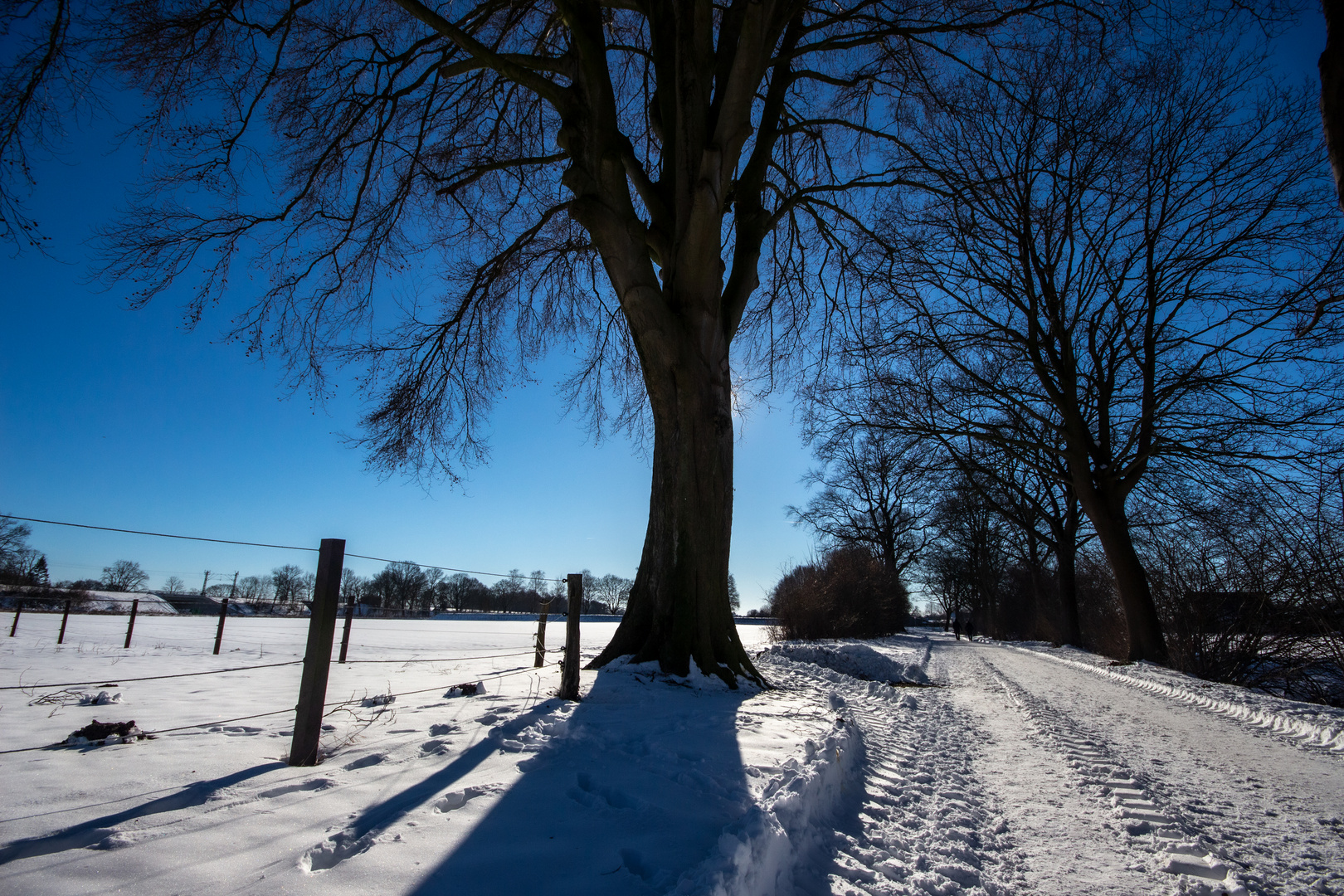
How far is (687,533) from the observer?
5844mm

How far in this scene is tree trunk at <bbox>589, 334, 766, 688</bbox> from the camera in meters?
5.77

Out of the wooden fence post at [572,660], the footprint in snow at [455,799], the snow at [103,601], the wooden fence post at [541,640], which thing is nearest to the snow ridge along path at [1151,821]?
the footprint in snow at [455,799]

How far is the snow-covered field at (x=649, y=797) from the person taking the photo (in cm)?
184

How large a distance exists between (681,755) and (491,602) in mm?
84963

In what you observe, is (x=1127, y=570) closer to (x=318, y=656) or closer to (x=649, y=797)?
(x=649, y=797)

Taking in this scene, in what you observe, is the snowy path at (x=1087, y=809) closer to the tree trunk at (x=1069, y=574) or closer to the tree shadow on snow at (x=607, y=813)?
the tree shadow on snow at (x=607, y=813)

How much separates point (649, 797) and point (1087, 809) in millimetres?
2407

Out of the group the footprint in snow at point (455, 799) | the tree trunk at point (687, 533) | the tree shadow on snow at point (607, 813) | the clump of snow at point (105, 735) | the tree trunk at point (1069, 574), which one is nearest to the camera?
the tree shadow on snow at point (607, 813)

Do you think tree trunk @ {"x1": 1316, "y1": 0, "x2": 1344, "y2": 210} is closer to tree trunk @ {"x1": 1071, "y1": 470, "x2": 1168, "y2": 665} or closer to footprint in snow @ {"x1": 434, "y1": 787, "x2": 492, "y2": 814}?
footprint in snow @ {"x1": 434, "y1": 787, "x2": 492, "y2": 814}

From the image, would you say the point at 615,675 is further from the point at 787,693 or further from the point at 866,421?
the point at 866,421

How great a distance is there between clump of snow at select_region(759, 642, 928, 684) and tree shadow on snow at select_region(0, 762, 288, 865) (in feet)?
27.8

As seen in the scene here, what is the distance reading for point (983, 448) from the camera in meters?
16.2

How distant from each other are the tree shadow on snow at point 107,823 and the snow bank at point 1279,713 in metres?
7.12


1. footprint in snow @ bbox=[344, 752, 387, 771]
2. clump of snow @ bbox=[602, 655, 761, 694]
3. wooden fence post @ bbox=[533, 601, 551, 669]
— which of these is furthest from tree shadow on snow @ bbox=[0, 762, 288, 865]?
wooden fence post @ bbox=[533, 601, 551, 669]
